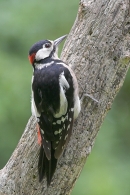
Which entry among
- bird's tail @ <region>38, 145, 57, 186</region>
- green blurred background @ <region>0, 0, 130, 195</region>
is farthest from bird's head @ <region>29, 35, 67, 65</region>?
green blurred background @ <region>0, 0, 130, 195</region>

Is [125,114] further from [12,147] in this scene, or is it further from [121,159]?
[12,147]

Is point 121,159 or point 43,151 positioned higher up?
point 43,151

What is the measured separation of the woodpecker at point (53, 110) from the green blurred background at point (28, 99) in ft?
4.06

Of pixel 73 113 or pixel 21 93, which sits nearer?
pixel 73 113

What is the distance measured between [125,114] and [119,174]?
1186 millimetres

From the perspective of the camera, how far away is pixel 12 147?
7.03 meters

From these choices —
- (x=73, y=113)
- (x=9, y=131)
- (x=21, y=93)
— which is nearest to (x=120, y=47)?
(x=73, y=113)

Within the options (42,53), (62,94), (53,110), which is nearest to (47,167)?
(53,110)

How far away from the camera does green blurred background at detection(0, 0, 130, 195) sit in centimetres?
628

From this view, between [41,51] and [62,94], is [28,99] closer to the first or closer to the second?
[41,51]

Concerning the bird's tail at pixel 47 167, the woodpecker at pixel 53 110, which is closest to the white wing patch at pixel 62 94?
the woodpecker at pixel 53 110

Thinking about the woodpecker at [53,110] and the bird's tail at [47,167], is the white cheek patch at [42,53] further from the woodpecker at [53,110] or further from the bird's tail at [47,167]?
the bird's tail at [47,167]

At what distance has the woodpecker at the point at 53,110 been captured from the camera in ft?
16.0

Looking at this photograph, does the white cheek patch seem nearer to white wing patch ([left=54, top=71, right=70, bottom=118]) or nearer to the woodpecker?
the woodpecker
